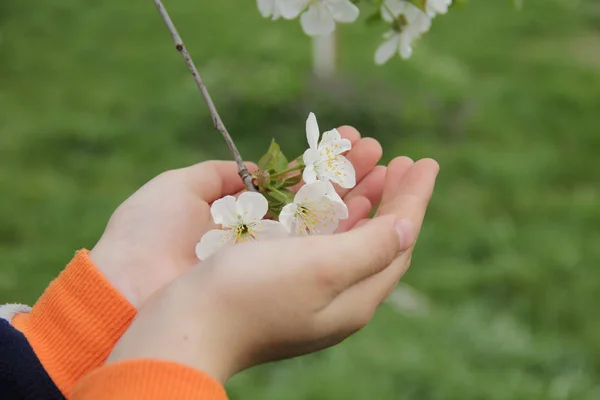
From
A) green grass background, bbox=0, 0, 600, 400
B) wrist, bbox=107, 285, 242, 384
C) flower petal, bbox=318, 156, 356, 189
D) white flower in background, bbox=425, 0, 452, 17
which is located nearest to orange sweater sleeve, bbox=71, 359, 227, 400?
wrist, bbox=107, 285, 242, 384

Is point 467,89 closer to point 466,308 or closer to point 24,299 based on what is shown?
point 466,308

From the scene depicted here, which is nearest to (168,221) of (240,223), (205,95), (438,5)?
(240,223)

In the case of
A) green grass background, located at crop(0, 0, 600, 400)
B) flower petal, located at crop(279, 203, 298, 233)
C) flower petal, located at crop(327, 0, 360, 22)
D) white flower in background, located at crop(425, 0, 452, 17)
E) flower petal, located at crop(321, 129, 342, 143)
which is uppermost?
flower petal, located at crop(327, 0, 360, 22)

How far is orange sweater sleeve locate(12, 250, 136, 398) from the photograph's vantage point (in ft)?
4.01

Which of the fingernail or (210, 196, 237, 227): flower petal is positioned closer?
the fingernail

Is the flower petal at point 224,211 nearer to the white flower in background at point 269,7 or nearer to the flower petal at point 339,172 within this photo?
the flower petal at point 339,172

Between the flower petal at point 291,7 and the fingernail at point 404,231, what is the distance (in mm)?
382

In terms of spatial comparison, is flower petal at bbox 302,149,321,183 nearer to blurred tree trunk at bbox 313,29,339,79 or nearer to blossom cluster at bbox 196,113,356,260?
blossom cluster at bbox 196,113,356,260

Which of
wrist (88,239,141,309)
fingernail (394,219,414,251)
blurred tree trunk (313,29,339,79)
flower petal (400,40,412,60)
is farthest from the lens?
blurred tree trunk (313,29,339,79)

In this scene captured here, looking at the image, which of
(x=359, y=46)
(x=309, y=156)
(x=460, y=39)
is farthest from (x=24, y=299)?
(x=460, y=39)

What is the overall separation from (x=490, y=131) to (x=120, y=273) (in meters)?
2.89

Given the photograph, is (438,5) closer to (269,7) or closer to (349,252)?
(269,7)

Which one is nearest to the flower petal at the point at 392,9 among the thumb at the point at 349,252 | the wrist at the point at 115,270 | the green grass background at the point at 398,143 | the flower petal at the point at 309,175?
the flower petal at the point at 309,175

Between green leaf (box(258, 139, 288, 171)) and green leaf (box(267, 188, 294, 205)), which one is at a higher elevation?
green leaf (box(258, 139, 288, 171))
